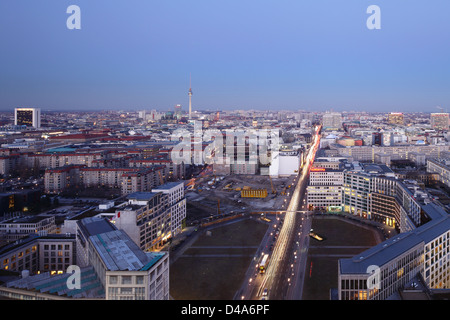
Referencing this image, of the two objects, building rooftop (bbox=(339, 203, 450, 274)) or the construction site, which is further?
the construction site

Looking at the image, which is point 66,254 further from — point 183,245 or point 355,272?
point 355,272

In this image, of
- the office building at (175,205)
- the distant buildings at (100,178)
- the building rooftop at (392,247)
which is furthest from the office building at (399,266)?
the distant buildings at (100,178)

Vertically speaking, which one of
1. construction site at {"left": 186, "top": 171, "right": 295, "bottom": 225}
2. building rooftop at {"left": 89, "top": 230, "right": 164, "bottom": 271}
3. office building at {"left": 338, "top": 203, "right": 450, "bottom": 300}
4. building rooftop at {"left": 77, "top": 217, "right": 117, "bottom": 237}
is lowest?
construction site at {"left": 186, "top": 171, "right": 295, "bottom": 225}

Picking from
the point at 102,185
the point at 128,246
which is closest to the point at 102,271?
the point at 128,246

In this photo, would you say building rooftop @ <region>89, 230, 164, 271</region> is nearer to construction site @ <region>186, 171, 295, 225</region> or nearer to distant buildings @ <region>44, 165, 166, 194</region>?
construction site @ <region>186, 171, 295, 225</region>

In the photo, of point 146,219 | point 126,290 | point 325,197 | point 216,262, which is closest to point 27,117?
point 146,219

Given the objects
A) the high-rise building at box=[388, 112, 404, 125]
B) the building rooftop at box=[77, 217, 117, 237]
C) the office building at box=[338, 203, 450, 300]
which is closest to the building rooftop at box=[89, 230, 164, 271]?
the building rooftop at box=[77, 217, 117, 237]

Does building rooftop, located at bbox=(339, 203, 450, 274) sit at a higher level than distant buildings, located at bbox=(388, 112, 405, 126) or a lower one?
lower
